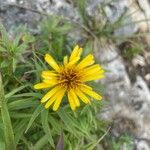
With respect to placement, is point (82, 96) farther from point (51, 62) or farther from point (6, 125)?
point (6, 125)

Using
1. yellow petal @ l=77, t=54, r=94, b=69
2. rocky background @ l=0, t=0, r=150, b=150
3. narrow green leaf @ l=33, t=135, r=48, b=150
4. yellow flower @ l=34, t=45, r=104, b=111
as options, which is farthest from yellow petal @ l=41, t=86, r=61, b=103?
rocky background @ l=0, t=0, r=150, b=150

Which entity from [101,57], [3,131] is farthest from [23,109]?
[101,57]

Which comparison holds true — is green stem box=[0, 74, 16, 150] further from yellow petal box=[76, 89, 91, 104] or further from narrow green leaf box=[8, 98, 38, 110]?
yellow petal box=[76, 89, 91, 104]

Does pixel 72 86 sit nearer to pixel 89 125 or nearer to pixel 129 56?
pixel 89 125

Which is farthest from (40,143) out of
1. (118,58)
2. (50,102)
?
(118,58)

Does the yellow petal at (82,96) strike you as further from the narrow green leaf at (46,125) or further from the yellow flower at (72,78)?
the narrow green leaf at (46,125)
